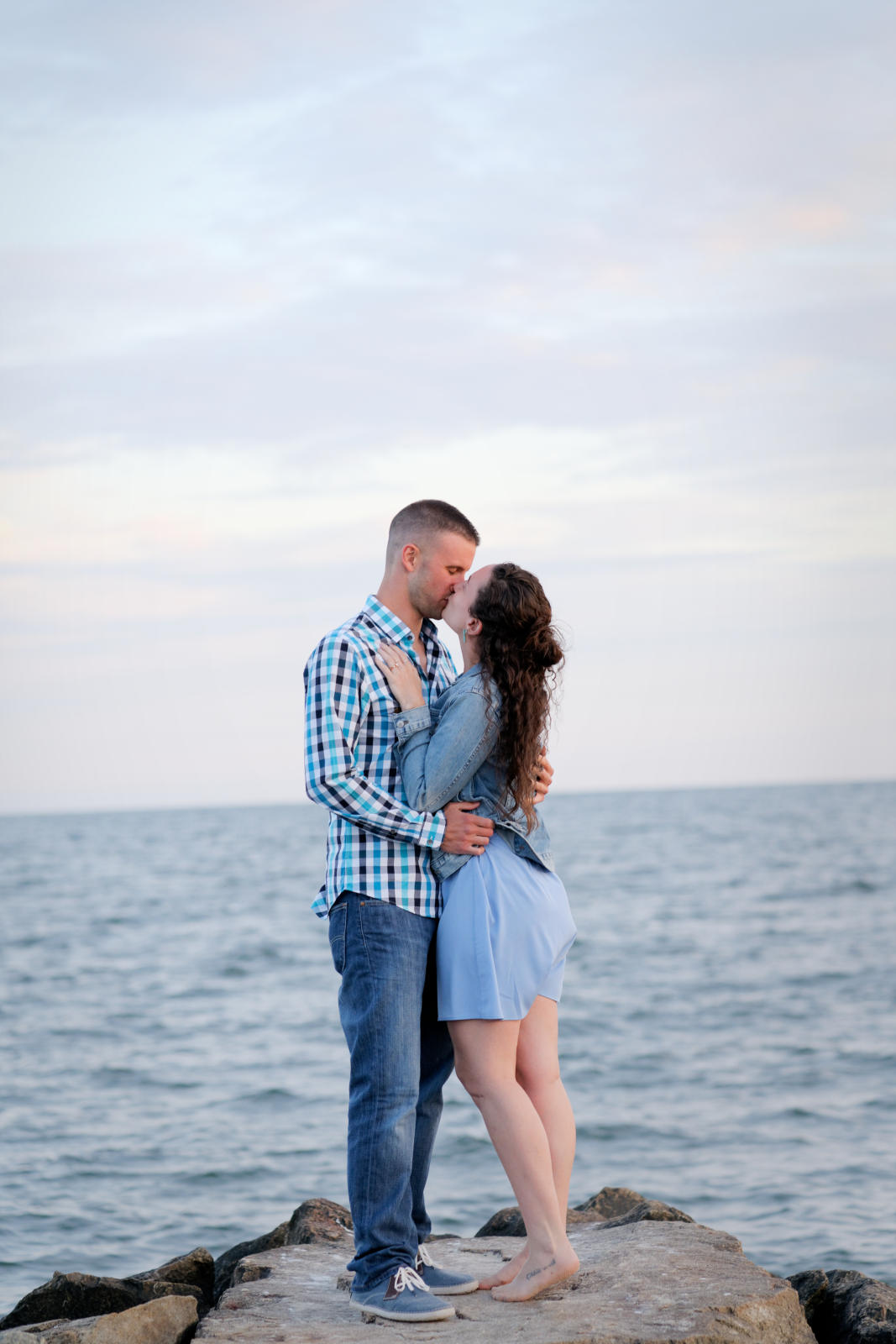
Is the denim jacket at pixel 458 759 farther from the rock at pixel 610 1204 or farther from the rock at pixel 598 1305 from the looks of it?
the rock at pixel 610 1204

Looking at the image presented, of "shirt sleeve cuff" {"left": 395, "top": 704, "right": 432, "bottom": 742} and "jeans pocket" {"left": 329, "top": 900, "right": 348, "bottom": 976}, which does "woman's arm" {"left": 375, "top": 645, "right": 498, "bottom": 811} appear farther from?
"jeans pocket" {"left": 329, "top": 900, "right": 348, "bottom": 976}

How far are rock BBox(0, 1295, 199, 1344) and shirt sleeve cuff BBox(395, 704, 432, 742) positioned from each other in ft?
6.63

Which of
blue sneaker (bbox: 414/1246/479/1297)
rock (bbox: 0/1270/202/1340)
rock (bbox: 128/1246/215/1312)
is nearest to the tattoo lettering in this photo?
blue sneaker (bbox: 414/1246/479/1297)

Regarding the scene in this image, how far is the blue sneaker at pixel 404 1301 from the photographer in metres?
3.71

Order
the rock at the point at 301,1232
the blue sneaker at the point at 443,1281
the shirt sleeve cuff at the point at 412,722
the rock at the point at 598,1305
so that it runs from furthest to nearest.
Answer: the rock at the point at 301,1232 < the blue sneaker at the point at 443,1281 < the shirt sleeve cuff at the point at 412,722 < the rock at the point at 598,1305

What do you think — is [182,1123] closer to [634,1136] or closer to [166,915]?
[634,1136]

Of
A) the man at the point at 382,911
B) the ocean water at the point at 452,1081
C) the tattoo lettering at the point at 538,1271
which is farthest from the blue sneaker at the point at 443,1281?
the ocean water at the point at 452,1081

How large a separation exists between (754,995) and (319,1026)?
580 cm

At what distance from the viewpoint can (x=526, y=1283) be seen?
389cm

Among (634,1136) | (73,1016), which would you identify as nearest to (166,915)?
(73,1016)

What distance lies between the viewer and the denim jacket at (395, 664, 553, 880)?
12.6 ft

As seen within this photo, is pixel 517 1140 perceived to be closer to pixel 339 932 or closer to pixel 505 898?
pixel 505 898

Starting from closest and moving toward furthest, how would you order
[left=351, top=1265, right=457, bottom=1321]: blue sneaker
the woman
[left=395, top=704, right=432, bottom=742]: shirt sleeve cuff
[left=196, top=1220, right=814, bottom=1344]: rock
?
[left=196, top=1220, right=814, bottom=1344]: rock, [left=351, top=1265, right=457, bottom=1321]: blue sneaker, the woman, [left=395, top=704, right=432, bottom=742]: shirt sleeve cuff

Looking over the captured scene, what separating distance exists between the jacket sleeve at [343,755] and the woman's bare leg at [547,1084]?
67cm
